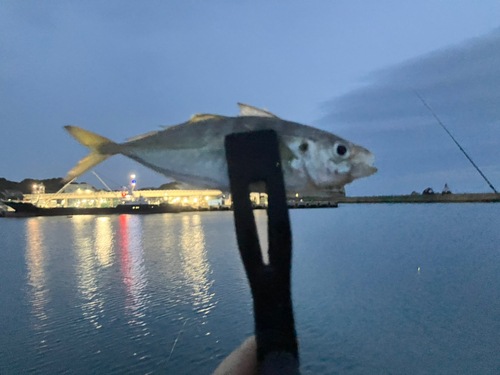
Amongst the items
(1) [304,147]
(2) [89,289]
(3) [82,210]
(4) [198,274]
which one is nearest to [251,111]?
(1) [304,147]

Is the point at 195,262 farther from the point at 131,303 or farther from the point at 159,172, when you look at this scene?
the point at 159,172

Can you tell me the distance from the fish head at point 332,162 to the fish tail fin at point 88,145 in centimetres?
141

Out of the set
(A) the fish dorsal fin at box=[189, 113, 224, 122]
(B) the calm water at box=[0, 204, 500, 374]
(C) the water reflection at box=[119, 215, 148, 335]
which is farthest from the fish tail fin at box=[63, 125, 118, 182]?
(C) the water reflection at box=[119, 215, 148, 335]

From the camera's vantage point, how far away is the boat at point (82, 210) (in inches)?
3103

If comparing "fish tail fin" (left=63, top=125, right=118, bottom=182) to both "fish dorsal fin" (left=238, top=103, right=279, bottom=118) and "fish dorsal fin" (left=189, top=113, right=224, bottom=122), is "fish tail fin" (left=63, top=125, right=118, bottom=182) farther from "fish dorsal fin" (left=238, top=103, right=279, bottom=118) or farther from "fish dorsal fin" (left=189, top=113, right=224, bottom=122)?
"fish dorsal fin" (left=238, top=103, right=279, bottom=118)

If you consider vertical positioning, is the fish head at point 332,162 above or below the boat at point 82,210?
below

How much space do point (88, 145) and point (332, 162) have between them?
1668 mm

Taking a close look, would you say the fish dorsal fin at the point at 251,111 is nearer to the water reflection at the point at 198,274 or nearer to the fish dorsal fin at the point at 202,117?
the fish dorsal fin at the point at 202,117

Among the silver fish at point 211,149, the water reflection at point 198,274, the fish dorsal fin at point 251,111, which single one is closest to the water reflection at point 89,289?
the water reflection at point 198,274

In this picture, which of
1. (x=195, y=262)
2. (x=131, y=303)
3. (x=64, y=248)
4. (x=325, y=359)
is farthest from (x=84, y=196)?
(x=325, y=359)

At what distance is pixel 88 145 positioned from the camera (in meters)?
2.28

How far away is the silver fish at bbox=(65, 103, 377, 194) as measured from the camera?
2139 millimetres

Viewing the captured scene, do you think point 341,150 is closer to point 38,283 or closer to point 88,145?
point 88,145

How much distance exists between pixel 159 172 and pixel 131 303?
359 inches
